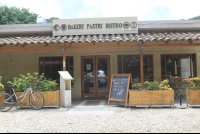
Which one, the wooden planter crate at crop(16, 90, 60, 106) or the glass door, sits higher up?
the glass door

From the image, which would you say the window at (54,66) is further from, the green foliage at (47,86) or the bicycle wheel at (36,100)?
the bicycle wheel at (36,100)

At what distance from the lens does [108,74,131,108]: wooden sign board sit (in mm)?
7074

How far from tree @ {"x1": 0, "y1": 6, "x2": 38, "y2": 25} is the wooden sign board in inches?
946

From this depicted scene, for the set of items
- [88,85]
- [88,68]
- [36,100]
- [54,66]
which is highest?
[54,66]

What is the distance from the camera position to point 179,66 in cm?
977

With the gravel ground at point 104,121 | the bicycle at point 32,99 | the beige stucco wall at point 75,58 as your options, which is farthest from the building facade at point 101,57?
the gravel ground at point 104,121

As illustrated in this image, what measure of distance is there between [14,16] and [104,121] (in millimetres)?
28294

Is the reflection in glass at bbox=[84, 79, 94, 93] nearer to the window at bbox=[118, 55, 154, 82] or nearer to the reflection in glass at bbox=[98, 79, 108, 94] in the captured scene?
the reflection in glass at bbox=[98, 79, 108, 94]

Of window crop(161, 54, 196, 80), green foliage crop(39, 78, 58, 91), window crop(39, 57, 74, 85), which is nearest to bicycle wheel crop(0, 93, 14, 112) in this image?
green foliage crop(39, 78, 58, 91)

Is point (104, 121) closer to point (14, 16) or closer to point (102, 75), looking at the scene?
point (102, 75)

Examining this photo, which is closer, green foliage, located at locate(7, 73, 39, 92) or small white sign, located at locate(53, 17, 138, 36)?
green foliage, located at locate(7, 73, 39, 92)

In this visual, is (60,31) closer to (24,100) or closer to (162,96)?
(24,100)

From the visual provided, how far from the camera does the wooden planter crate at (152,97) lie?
6.74m

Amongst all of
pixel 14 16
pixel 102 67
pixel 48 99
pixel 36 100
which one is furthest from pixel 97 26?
pixel 14 16
